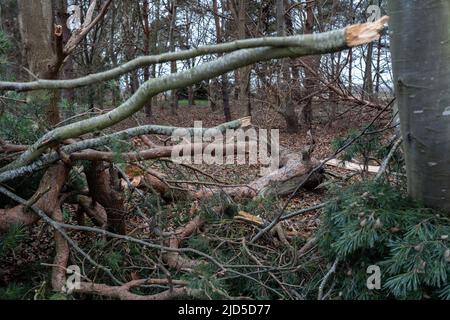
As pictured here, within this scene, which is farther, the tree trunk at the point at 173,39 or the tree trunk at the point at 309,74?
the tree trunk at the point at 173,39

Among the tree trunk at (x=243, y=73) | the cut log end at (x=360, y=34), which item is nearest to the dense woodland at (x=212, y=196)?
the cut log end at (x=360, y=34)

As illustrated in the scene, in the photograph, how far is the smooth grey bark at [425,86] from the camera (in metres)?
1.65

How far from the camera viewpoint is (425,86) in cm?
170

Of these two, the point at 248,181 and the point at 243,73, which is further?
the point at 243,73

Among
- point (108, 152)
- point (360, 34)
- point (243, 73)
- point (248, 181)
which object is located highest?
point (243, 73)

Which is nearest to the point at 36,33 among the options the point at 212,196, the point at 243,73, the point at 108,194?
the point at 108,194

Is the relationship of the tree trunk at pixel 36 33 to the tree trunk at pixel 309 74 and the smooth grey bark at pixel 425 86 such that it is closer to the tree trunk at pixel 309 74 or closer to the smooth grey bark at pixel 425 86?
the smooth grey bark at pixel 425 86

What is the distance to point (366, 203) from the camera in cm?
192

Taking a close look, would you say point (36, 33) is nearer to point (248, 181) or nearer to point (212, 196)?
point (212, 196)

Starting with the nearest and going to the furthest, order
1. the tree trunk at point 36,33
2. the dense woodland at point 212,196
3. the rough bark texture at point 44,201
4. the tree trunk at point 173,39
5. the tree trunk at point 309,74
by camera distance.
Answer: the dense woodland at point 212,196 → the rough bark texture at point 44,201 → the tree trunk at point 36,33 → the tree trunk at point 309,74 → the tree trunk at point 173,39

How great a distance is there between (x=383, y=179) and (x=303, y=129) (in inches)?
401

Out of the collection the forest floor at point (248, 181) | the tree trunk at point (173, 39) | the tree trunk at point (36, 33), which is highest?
the tree trunk at point (173, 39)

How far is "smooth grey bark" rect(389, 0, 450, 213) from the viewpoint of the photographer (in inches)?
64.9

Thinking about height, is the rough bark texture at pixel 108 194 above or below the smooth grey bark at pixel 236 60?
below
